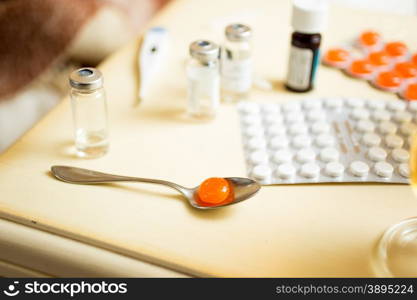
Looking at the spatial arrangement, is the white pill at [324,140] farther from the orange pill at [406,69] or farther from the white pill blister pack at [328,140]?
the orange pill at [406,69]

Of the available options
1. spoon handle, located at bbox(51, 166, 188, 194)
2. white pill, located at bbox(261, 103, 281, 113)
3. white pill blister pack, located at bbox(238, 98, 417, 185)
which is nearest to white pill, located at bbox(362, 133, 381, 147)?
white pill blister pack, located at bbox(238, 98, 417, 185)

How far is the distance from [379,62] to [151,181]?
15.2 inches

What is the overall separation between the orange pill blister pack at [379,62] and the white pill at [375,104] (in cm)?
4

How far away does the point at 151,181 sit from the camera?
510 mm

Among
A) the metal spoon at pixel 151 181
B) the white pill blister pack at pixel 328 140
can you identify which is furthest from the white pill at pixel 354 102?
the metal spoon at pixel 151 181

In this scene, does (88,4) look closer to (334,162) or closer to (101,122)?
(101,122)

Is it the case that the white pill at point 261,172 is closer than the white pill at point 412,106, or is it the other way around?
the white pill at point 261,172

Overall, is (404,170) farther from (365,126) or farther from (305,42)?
(305,42)

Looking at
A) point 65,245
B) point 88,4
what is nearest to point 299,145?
point 65,245

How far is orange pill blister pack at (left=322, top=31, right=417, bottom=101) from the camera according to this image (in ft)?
2.21

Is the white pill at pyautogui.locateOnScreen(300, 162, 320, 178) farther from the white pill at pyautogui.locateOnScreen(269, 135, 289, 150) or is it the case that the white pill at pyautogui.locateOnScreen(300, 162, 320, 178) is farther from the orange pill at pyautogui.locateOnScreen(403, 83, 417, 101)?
the orange pill at pyautogui.locateOnScreen(403, 83, 417, 101)

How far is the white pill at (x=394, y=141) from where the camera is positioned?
567mm

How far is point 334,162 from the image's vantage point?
0.54m

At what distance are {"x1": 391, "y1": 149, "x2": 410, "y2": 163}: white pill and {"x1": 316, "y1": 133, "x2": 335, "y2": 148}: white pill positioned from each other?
0.07 meters
